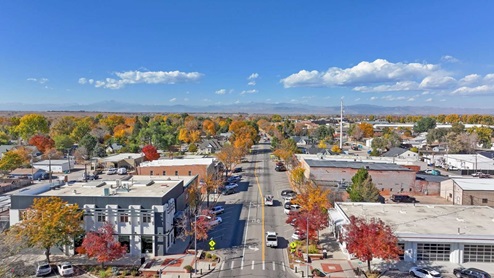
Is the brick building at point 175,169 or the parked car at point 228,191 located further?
the brick building at point 175,169

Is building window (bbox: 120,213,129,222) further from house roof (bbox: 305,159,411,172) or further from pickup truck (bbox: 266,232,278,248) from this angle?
house roof (bbox: 305,159,411,172)

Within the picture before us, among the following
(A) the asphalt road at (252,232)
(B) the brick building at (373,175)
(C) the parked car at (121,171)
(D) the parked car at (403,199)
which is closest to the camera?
(A) the asphalt road at (252,232)

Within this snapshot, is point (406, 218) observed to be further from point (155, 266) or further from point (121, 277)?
point (121, 277)

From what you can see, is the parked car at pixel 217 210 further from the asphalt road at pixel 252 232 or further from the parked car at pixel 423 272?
the parked car at pixel 423 272

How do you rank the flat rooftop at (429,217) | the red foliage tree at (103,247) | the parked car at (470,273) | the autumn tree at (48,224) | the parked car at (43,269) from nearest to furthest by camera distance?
1. the parked car at (470,273)
2. the parked car at (43,269)
3. the red foliage tree at (103,247)
4. the autumn tree at (48,224)
5. the flat rooftop at (429,217)

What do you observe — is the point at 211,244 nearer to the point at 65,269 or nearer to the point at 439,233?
the point at 65,269

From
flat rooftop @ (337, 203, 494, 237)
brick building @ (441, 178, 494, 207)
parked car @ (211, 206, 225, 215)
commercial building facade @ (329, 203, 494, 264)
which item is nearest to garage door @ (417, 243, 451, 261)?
commercial building facade @ (329, 203, 494, 264)

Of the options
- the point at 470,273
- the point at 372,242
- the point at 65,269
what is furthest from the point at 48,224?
the point at 470,273

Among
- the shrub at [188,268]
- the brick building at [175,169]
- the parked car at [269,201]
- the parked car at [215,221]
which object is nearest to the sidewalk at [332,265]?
the shrub at [188,268]
